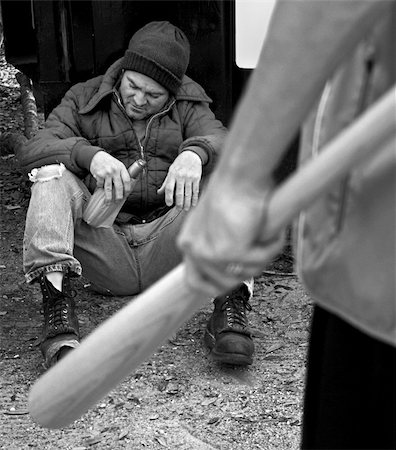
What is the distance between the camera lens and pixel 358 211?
51.7 inches

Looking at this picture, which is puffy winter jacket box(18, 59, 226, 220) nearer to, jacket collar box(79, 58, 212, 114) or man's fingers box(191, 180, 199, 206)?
jacket collar box(79, 58, 212, 114)

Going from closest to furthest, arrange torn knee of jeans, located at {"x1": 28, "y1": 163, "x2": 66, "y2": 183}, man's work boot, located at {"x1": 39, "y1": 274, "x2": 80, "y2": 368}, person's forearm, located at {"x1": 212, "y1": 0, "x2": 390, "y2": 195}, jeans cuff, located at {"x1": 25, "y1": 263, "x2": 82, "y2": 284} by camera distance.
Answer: person's forearm, located at {"x1": 212, "y1": 0, "x2": 390, "y2": 195} < man's work boot, located at {"x1": 39, "y1": 274, "x2": 80, "y2": 368} < jeans cuff, located at {"x1": 25, "y1": 263, "x2": 82, "y2": 284} < torn knee of jeans, located at {"x1": 28, "y1": 163, "x2": 66, "y2": 183}

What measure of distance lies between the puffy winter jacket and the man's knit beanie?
120 mm

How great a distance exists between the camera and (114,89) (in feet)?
11.6

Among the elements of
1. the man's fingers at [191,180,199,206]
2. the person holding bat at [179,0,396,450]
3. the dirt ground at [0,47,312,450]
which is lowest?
the dirt ground at [0,47,312,450]

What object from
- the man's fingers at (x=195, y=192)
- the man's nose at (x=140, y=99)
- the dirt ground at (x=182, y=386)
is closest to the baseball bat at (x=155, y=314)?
the dirt ground at (x=182, y=386)

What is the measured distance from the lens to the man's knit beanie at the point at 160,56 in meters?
3.44

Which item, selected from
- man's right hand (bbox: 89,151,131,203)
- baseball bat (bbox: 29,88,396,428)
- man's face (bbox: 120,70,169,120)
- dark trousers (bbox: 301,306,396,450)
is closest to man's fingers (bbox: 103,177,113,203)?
man's right hand (bbox: 89,151,131,203)

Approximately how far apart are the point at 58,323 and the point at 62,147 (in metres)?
0.64

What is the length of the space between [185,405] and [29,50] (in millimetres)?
2064

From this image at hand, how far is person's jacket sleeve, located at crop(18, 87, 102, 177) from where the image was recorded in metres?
3.37

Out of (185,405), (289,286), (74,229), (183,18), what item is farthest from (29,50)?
(185,405)

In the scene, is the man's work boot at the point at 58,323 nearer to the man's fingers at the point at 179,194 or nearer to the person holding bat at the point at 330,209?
the man's fingers at the point at 179,194

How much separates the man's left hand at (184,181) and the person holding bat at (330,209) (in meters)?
1.83
